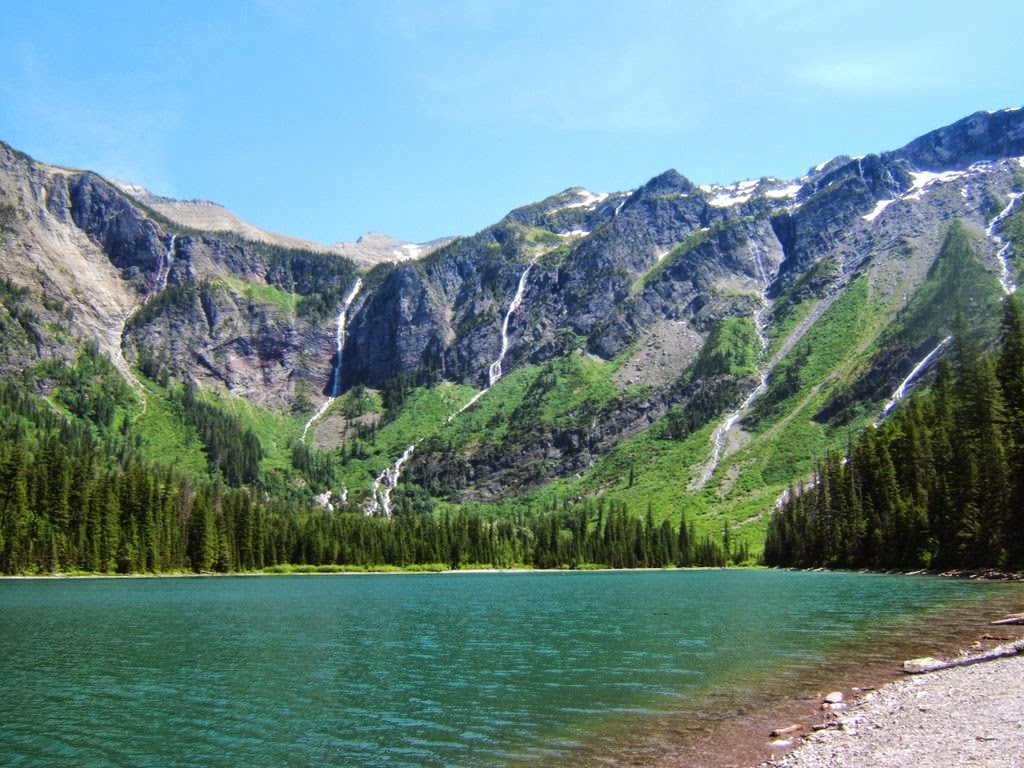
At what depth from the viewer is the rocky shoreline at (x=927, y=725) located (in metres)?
20.1

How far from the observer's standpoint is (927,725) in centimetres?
2323

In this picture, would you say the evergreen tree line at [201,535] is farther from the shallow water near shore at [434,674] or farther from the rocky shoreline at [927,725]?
the rocky shoreline at [927,725]

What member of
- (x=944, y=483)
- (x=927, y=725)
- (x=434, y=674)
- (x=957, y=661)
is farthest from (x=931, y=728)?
(x=944, y=483)

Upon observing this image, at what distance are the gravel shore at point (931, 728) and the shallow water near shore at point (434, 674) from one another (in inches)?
112

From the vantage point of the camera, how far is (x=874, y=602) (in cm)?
6612

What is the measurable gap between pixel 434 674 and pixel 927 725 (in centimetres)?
2372

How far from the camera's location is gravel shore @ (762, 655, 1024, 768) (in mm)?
19969

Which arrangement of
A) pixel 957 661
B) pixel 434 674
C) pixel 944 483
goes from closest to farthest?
pixel 957 661, pixel 434 674, pixel 944 483

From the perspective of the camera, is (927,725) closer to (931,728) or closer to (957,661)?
(931,728)

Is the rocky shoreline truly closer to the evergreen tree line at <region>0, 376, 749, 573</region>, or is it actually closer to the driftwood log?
the driftwood log

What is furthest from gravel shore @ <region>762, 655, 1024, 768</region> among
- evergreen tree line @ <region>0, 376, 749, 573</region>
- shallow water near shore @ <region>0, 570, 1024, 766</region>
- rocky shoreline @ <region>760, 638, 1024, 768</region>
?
evergreen tree line @ <region>0, 376, 749, 573</region>

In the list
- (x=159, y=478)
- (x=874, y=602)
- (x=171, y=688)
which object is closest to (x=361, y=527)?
(x=159, y=478)

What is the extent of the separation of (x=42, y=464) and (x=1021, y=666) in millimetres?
147143

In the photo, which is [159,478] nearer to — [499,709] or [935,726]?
[499,709]
